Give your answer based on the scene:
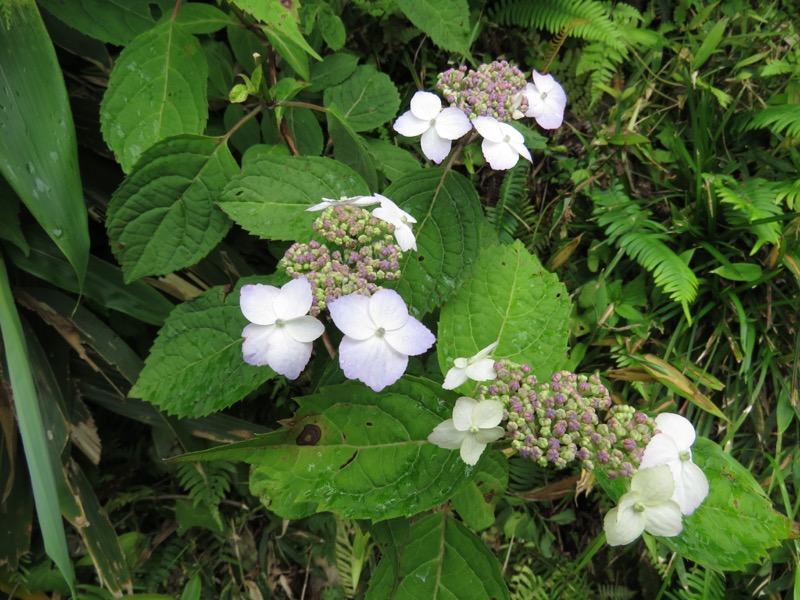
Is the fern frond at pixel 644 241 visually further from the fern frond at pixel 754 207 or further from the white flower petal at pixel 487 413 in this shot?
the white flower petal at pixel 487 413

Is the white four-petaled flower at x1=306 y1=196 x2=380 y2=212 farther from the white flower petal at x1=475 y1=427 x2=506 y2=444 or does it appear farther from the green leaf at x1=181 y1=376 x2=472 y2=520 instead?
the white flower petal at x1=475 y1=427 x2=506 y2=444

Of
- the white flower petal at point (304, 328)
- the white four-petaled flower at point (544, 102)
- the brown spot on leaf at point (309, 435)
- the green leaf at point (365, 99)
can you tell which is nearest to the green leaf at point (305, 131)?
the green leaf at point (365, 99)

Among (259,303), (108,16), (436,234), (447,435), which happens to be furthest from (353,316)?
(108,16)

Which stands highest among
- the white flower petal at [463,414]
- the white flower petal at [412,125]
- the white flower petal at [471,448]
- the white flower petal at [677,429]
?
the white flower petal at [412,125]

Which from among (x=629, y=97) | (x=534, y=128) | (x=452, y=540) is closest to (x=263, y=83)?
(x=534, y=128)

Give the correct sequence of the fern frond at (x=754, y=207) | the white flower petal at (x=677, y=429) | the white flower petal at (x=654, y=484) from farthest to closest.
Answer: the fern frond at (x=754, y=207), the white flower petal at (x=677, y=429), the white flower petal at (x=654, y=484)

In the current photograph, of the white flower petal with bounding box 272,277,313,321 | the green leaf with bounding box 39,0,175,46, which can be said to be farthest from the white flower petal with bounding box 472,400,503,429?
the green leaf with bounding box 39,0,175,46
